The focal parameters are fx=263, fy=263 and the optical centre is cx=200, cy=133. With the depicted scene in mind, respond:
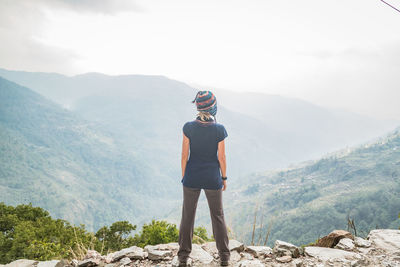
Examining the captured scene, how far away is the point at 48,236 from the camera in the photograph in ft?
37.5

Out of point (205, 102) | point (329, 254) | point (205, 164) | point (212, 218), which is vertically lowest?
point (329, 254)

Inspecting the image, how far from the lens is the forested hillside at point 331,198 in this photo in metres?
104

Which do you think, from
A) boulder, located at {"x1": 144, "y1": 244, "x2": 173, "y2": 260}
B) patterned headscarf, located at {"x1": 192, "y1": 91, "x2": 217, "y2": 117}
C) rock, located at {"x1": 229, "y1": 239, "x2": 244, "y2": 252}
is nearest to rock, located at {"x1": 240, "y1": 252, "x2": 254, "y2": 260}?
rock, located at {"x1": 229, "y1": 239, "x2": 244, "y2": 252}

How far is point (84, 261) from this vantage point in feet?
13.4

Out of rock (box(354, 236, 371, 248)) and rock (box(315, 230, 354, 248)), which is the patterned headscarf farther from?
rock (box(354, 236, 371, 248))

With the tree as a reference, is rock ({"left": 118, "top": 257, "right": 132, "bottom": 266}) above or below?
above

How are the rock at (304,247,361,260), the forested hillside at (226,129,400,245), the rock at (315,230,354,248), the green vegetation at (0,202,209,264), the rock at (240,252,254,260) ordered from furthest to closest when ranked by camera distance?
the forested hillside at (226,129,400,245), the green vegetation at (0,202,209,264), the rock at (315,230,354,248), the rock at (240,252,254,260), the rock at (304,247,361,260)

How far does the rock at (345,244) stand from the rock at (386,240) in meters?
0.39

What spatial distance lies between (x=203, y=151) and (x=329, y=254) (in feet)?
8.57

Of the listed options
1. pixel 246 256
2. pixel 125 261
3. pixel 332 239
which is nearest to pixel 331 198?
pixel 332 239

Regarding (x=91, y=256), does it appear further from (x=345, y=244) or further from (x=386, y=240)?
(x=386, y=240)

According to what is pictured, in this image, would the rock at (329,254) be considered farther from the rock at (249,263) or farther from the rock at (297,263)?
the rock at (249,263)

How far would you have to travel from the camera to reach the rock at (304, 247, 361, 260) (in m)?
3.98

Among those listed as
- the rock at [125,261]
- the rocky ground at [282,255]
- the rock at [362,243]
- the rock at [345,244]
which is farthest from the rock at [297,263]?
the rock at [125,261]
